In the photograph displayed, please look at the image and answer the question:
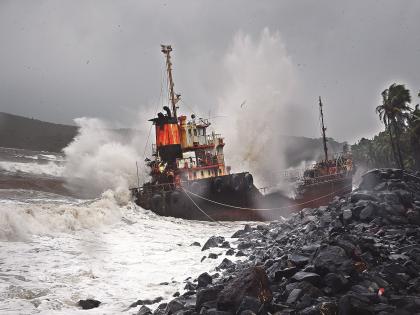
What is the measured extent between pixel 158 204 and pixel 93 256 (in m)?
11.4

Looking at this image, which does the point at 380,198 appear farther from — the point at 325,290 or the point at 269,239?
the point at 325,290

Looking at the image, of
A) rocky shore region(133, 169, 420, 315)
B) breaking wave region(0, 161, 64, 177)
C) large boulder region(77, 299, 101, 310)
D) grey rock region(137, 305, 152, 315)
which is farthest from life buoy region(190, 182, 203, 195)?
breaking wave region(0, 161, 64, 177)

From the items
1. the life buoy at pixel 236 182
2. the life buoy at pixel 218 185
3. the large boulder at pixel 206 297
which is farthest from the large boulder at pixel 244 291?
the life buoy at pixel 236 182

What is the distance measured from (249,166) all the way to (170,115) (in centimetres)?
1484

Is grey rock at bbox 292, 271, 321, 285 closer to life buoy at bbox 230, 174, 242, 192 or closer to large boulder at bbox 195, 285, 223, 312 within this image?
large boulder at bbox 195, 285, 223, 312

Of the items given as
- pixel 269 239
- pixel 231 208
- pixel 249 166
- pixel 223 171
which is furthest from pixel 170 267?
pixel 249 166

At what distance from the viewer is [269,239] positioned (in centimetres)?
1558

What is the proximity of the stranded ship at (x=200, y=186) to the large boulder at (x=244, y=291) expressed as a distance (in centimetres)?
1846

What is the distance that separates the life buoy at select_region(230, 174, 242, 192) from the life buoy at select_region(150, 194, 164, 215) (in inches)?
214

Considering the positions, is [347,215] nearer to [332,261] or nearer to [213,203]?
[332,261]

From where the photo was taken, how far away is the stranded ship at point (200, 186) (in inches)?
1026

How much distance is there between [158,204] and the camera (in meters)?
26.0

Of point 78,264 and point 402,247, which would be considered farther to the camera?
point 78,264

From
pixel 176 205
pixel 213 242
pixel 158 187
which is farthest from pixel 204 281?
pixel 158 187
